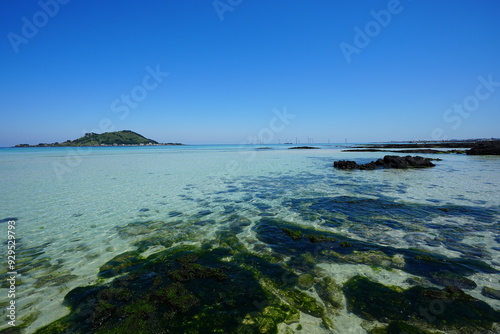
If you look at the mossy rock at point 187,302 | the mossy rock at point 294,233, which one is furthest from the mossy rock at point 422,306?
the mossy rock at point 294,233

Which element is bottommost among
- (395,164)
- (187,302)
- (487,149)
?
(187,302)

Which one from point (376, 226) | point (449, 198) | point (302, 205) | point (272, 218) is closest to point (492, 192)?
point (449, 198)

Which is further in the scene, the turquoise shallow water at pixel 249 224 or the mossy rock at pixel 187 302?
the turquoise shallow water at pixel 249 224

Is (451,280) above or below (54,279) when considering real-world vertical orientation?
above

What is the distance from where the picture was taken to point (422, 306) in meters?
5.52

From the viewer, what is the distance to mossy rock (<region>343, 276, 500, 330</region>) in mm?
5047

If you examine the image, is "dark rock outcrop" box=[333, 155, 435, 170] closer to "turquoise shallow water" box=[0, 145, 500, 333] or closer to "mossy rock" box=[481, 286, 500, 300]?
"turquoise shallow water" box=[0, 145, 500, 333]

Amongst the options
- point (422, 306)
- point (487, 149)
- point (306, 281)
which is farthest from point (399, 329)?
point (487, 149)

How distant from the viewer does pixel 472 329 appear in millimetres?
4812

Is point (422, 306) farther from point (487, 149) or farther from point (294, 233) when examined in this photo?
point (487, 149)

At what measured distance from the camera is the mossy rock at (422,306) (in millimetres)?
5047

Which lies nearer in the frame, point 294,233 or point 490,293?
point 490,293

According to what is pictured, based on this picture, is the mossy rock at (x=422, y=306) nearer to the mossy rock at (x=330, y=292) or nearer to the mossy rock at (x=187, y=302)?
the mossy rock at (x=330, y=292)

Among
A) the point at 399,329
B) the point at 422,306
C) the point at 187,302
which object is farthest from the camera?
the point at 187,302
